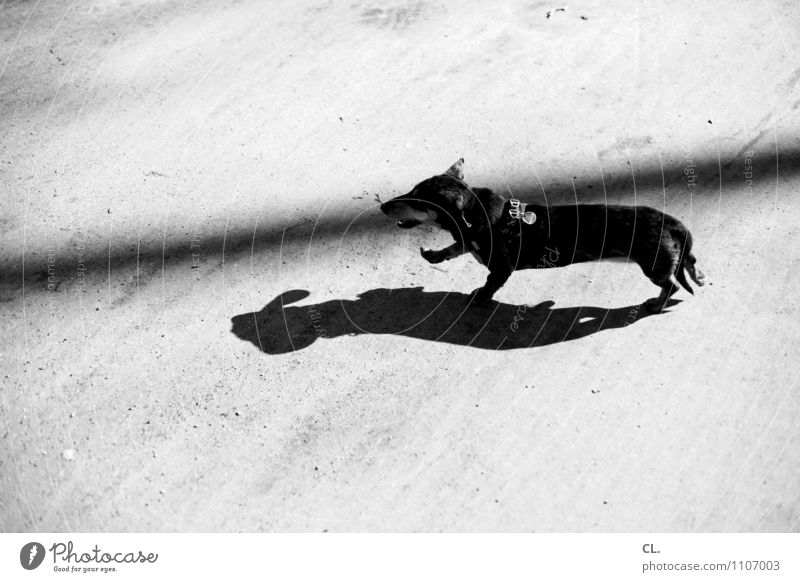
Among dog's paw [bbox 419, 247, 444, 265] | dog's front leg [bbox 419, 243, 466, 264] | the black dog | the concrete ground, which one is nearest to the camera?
the concrete ground

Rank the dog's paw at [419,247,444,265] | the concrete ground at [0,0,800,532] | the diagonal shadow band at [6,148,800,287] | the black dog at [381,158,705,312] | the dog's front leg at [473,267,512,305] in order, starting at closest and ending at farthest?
the concrete ground at [0,0,800,532]
the black dog at [381,158,705,312]
the dog's front leg at [473,267,512,305]
the dog's paw at [419,247,444,265]
the diagonal shadow band at [6,148,800,287]

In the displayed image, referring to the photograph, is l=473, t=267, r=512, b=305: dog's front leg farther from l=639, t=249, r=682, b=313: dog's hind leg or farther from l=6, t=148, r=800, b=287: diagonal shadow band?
l=6, t=148, r=800, b=287: diagonal shadow band

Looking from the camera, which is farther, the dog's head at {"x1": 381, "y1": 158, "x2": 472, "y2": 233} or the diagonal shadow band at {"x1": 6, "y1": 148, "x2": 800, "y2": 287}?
the diagonal shadow band at {"x1": 6, "y1": 148, "x2": 800, "y2": 287}

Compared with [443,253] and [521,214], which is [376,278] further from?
[521,214]

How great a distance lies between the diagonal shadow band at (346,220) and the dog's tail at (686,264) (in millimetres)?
1061

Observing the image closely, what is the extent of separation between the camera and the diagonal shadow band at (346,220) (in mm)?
6164

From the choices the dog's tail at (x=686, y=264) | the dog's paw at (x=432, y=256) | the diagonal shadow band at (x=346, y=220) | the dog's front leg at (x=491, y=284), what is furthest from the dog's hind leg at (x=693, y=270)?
the dog's paw at (x=432, y=256)

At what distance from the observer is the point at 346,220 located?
6.45 meters

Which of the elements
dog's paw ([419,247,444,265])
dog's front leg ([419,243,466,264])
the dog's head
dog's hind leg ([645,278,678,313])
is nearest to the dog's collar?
the dog's head

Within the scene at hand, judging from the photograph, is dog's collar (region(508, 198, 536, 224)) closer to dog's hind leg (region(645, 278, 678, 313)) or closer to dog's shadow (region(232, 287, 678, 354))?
dog's shadow (region(232, 287, 678, 354))

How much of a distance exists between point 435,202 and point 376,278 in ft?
2.94

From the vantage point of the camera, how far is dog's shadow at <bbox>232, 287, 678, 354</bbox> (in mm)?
5602

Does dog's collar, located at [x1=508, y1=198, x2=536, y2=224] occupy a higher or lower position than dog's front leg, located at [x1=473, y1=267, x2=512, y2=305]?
higher
